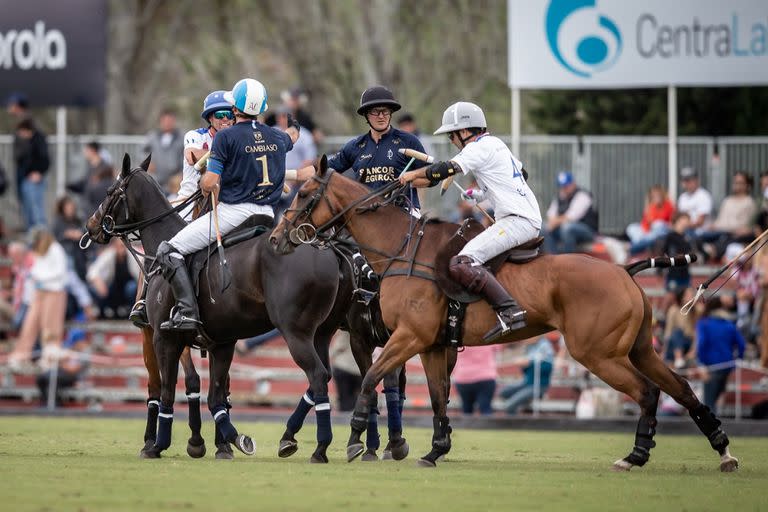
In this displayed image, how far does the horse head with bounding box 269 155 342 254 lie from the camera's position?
12484 millimetres

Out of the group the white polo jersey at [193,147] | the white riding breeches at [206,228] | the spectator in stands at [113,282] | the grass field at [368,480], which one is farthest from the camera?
the spectator in stands at [113,282]

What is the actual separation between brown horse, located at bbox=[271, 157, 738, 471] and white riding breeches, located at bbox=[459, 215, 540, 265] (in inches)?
7.5

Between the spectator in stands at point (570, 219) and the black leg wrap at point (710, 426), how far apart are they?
31.7 feet

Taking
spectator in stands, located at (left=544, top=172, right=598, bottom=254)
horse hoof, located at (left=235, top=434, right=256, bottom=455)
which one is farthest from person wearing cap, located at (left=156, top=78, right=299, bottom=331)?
spectator in stands, located at (left=544, top=172, right=598, bottom=254)

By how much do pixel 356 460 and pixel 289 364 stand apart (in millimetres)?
9772

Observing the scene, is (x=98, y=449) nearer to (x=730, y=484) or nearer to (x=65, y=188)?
(x=730, y=484)

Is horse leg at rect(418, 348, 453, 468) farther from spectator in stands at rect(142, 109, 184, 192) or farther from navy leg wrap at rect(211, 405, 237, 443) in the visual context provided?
spectator in stands at rect(142, 109, 184, 192)

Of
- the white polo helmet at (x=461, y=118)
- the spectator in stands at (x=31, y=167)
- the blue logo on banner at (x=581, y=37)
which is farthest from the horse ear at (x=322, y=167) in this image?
the spectator in stands at (x=31, y=167)

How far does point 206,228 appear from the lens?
13.1 m

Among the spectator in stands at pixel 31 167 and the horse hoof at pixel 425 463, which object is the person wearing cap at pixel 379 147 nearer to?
the horse hoof at pixel 425 463

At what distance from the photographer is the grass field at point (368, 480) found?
31.4ft

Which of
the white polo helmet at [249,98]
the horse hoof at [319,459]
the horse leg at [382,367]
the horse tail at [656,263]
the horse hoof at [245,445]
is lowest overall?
the horse hoof at [319,459]

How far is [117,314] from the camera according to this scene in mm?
23656

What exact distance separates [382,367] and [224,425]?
1683mm
